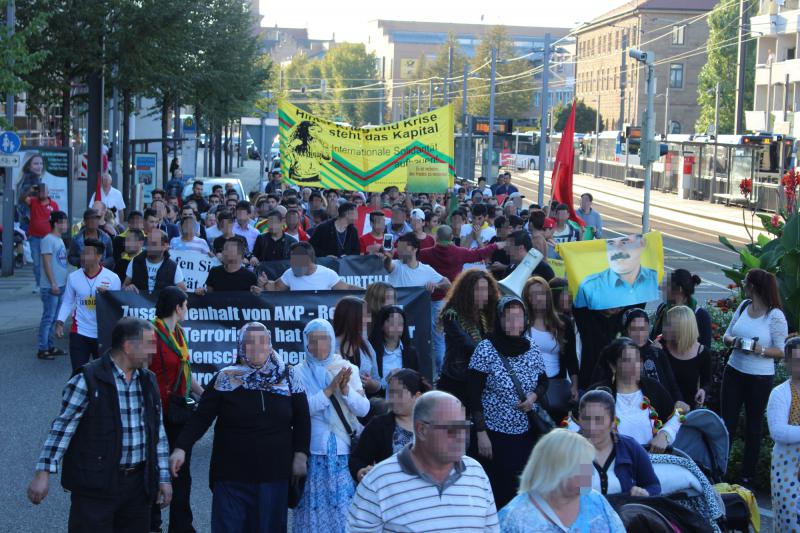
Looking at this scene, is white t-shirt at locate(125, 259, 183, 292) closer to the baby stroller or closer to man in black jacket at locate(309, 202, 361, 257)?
man in black jacket at locate(309, 202, 361, 257)

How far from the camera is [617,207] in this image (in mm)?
54438

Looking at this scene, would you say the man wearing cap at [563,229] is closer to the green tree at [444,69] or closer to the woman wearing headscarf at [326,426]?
the woman wearing headscarf at [326,426]

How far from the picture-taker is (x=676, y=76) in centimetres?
10188

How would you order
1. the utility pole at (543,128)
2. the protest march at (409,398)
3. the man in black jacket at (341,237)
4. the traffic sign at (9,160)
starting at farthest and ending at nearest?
the utility pole at (543,128) → the traffic sign at (9,160) → the man in black jacket at (341,237) → the protest march at (409,398)

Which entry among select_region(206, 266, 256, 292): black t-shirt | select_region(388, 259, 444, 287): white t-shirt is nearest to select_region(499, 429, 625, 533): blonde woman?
select_region(206, 266, 256, 292): black t-shirt

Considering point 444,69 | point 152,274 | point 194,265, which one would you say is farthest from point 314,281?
point 444,69

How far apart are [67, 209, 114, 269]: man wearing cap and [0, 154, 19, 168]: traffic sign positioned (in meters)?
8.31

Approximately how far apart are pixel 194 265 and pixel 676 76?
93949mm

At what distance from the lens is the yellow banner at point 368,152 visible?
20.2m

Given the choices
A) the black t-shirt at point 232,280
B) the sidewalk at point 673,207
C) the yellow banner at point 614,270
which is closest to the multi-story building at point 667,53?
the sidewalk at point 673,207

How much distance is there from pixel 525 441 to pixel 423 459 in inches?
105

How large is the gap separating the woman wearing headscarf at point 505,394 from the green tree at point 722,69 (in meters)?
71.3

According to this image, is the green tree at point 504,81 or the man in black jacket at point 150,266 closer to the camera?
the man in black jacket at point 150,266

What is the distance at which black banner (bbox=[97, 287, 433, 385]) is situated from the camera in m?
10.3
